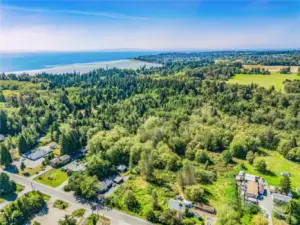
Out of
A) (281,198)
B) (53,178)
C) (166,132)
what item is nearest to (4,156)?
(53,178)

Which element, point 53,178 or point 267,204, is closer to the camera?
point 267,204

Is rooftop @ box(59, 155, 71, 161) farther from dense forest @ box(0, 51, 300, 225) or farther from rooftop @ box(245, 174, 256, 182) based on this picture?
rooftop @ box(245, 174, 256, 182)

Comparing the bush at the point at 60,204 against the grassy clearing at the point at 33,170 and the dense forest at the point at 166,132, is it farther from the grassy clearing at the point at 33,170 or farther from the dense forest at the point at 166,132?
the grassy clearing at the point at 33,170

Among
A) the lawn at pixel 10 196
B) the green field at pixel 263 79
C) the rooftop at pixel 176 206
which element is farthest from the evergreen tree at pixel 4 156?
the green field at pixel 263 79

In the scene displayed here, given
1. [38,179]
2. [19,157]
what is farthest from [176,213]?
[19,157]

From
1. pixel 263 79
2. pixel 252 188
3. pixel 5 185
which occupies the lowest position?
pixel 252 188

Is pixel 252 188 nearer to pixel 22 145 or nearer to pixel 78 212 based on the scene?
pixel 78 212

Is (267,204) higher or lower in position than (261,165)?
lower
